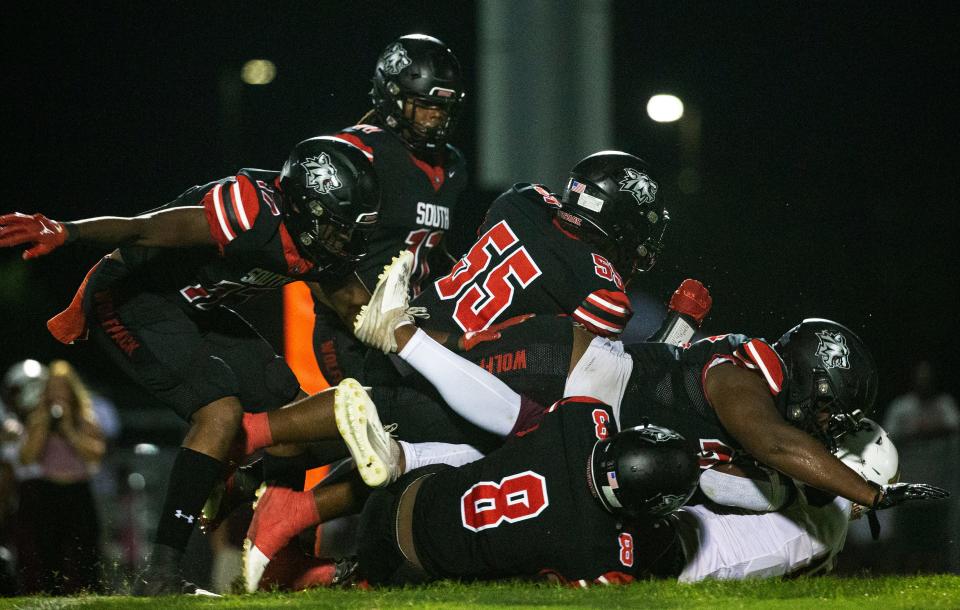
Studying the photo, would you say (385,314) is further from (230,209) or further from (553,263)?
(553,263)

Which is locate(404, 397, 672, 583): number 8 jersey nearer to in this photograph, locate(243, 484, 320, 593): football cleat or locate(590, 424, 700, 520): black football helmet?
locate(590, 424, 700, 520): black football helmet

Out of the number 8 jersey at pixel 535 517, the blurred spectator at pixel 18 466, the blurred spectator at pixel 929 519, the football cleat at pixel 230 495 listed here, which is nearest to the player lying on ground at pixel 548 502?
the number 8 jersey at pixel 535 517

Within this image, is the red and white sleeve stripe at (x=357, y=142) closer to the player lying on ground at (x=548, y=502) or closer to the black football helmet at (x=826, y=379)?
the player lying on ground at (x=548, y=502)

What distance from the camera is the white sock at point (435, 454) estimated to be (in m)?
4.20

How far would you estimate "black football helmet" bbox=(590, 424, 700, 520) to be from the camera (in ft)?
11.3

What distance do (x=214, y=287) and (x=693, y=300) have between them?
203 cm

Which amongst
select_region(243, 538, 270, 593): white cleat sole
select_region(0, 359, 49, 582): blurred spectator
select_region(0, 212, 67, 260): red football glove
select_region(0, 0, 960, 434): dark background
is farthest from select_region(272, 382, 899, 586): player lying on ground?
select_region(0, 0, 960, 434): dark background

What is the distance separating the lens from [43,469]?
5945mm

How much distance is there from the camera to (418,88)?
4.98 metres

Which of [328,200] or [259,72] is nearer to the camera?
[328,200]

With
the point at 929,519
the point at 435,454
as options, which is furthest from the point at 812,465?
the point at 929,519

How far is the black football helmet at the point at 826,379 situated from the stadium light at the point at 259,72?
906 cm

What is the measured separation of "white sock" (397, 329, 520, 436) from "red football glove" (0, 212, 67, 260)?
121 centimetres

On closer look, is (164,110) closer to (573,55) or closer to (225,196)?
(573,55)
